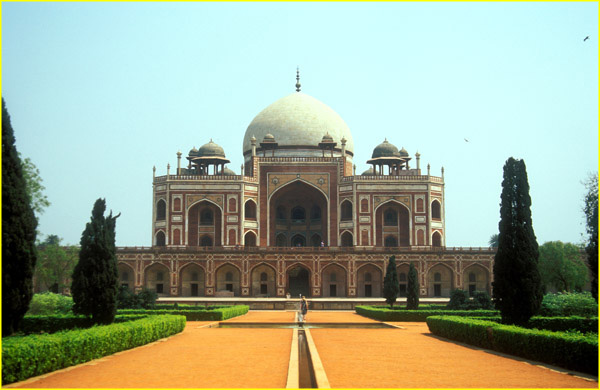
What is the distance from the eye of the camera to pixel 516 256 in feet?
58.6

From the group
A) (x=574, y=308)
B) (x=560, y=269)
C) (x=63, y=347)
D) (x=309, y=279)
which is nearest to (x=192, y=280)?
(x=309, y=279)

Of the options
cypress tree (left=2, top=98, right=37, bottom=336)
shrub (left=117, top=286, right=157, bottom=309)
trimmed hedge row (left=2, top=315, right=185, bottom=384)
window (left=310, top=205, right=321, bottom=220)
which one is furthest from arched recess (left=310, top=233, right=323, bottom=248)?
cypress tree (left=2, top=98, right=37, bottom=336)

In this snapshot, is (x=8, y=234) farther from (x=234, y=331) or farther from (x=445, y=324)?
(x=445, y=324)

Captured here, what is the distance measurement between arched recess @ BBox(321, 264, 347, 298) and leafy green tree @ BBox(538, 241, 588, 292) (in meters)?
13.0

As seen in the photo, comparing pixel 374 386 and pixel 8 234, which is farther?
pixel 8 234

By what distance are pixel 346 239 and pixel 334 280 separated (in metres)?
5.33

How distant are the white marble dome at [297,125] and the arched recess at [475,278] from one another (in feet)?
52.0

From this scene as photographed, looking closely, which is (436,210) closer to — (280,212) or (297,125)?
(280,212)

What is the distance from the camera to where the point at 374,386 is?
9570mm

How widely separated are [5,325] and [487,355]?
9452mm

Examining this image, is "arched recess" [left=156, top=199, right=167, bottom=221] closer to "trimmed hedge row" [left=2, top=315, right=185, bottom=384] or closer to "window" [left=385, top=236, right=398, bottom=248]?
"window" [left=385, top=236, right=398, bottom=248]

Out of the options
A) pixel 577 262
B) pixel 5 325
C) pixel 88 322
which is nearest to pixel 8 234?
pixel 5 325

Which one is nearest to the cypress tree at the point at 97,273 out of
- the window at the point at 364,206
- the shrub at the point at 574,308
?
the shrub at the point at 574,308

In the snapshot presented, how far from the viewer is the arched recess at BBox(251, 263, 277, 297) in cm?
4506
